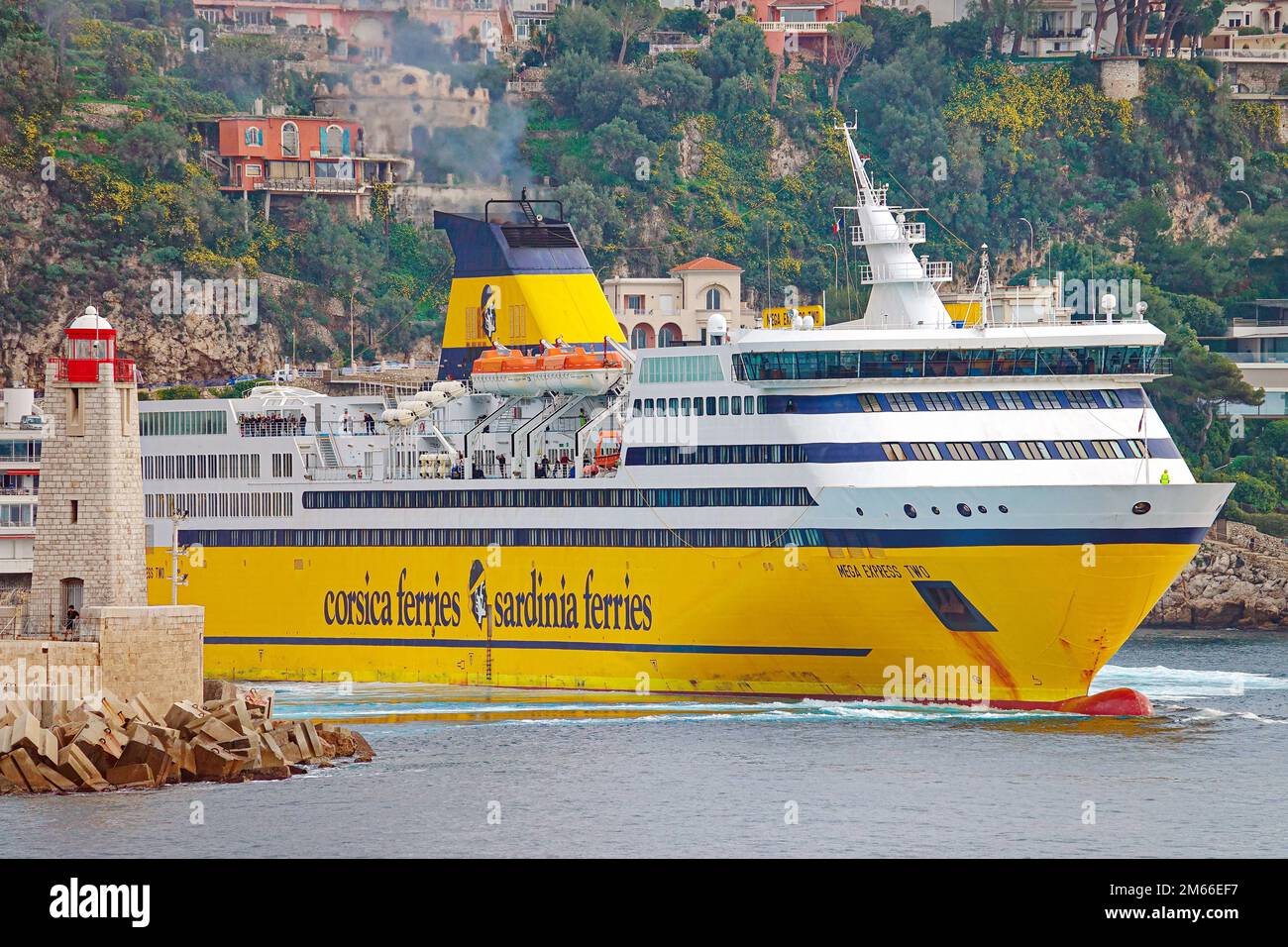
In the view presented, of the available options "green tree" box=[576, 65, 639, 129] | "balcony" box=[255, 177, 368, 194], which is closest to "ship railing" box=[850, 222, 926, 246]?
"balcony" box=[255, 177, 368, 194]

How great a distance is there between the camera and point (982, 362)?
226 ft

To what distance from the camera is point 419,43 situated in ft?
375

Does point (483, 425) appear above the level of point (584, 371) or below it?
below

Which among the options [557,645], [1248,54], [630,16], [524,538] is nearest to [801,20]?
[630,16]

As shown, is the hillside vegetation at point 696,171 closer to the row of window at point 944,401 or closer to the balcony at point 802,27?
the balcony at point 802,27

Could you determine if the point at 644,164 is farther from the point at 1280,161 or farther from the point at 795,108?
the point at 1280,161

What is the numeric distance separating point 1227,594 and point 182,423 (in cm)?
3637

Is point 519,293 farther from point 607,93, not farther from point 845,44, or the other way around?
point 845,44

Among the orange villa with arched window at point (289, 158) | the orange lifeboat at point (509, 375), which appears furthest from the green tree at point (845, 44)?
the orange lifeboat at point (509, 375)

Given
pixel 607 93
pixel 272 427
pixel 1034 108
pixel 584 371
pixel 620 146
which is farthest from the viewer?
pixel 1034 108

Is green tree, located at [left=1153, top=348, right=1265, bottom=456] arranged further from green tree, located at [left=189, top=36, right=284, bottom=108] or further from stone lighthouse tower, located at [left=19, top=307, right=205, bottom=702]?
stone lighthouse tower, located at [left=19, top=307, right=205, bottom=702]

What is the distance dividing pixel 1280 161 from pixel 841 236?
2105cm

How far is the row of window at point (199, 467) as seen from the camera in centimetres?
7994

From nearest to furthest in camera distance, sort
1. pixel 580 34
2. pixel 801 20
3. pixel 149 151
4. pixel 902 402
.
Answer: pixel 902 402 < pixel 149 151 < pixel 580 34 < pixel 801 20
